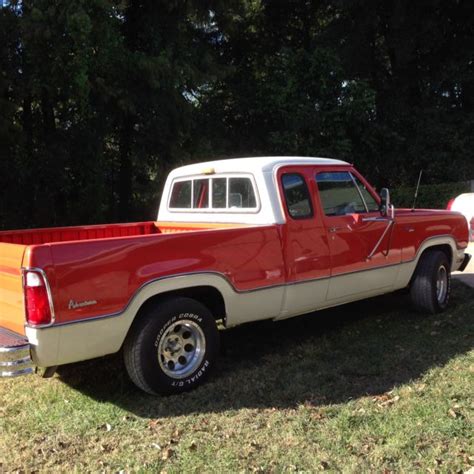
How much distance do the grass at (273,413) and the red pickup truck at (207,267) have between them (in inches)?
15.8

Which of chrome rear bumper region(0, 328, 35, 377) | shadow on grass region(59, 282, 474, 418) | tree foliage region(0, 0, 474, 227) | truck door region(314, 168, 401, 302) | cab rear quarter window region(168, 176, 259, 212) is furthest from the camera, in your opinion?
tree foliage region(0, 0, 474, 227)

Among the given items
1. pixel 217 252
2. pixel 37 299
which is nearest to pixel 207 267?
pixel 217 252

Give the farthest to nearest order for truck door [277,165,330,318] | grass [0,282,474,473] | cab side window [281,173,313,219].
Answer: cab side window [281,173,313,219] → truck door [277,165,330,318] → grass [0,282,474,473]

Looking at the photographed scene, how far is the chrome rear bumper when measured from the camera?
146 inches

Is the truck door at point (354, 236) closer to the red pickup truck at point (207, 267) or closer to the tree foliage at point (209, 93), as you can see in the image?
the red pickup truck at point (207, 267)

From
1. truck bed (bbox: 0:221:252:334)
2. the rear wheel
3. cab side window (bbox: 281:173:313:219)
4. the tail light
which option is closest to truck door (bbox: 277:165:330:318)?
cab side window (bbox: 281:173:313:219)

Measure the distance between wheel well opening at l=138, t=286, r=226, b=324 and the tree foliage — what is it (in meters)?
7.52

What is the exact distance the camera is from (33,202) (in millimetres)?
12875

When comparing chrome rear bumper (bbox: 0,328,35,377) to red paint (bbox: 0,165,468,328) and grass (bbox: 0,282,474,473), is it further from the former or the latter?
grass (bbox: 0,282,474,473)

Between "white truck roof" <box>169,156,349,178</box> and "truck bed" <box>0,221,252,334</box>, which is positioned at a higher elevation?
"white truck roof" <box>169,156,349,178</box>

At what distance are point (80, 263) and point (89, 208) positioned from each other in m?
10.4

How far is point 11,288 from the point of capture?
4004mm

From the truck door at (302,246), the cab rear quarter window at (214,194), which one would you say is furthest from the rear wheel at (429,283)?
the cab rear quarter window at (214,194)

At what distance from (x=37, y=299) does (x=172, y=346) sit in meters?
1.19
